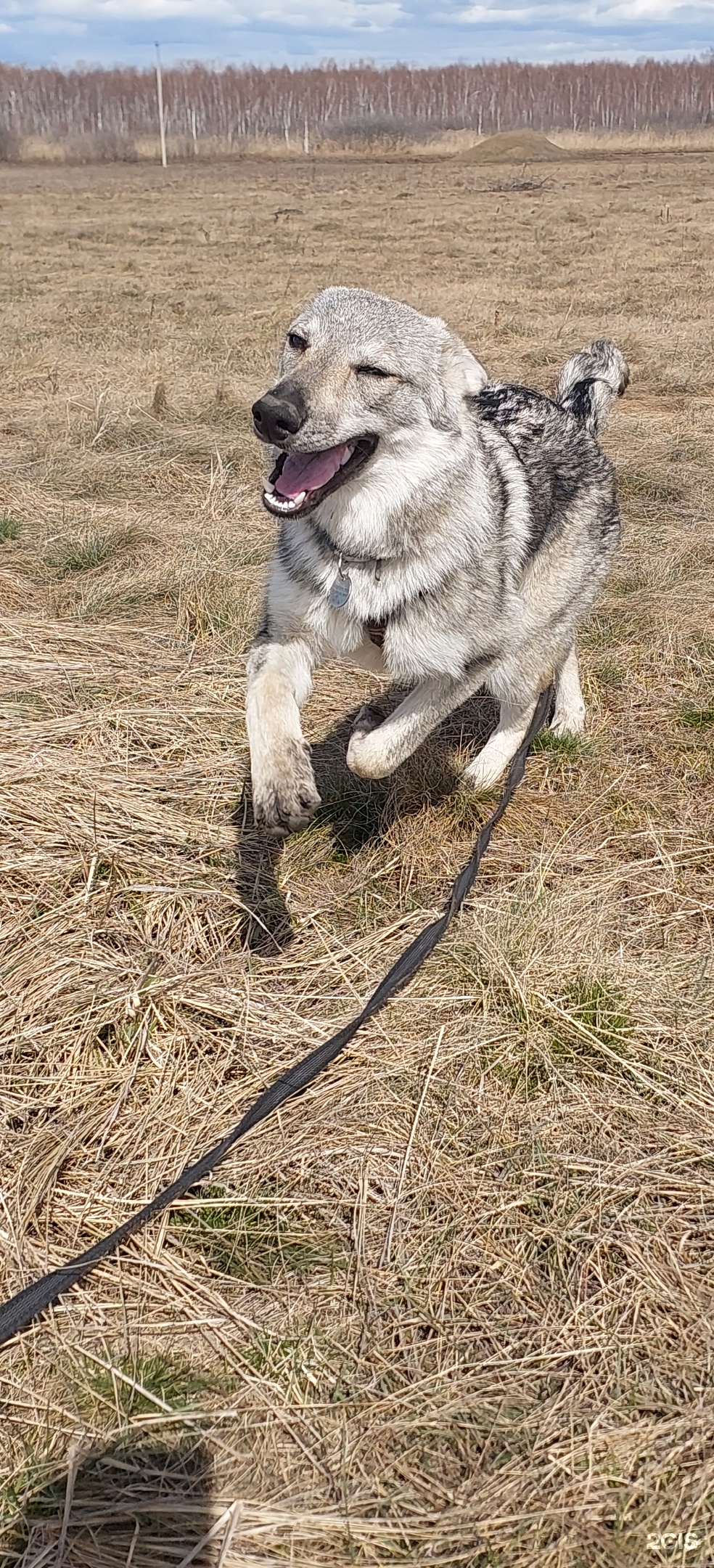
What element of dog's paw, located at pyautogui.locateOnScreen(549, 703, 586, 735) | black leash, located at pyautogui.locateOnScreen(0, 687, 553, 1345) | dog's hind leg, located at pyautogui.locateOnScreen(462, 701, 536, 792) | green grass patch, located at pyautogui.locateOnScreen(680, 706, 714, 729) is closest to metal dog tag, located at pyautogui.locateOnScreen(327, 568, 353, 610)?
black leash, located at pyautogui.locateOnScreen(0, 687, 553, 1345)

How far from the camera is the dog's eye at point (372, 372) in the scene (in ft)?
9.48

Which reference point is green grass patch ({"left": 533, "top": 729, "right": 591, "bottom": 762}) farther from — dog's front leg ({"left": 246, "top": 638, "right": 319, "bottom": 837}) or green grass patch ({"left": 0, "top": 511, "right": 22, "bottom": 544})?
green grass patch ({"left": 0, "top": 511, "right": 22, "bottom": 544})

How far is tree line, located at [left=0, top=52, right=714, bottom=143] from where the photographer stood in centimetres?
6259

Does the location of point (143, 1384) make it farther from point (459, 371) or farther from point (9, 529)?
point (9, 529)

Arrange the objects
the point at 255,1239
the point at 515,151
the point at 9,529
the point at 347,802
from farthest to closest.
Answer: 1. the point at 515,151
2. the point at 9,529
3. the point at 347,802
4. the point at 255,1239

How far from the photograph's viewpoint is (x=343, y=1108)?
2.61 m

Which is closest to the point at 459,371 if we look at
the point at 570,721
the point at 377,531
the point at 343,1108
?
the point at 377,531

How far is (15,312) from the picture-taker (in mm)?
11562

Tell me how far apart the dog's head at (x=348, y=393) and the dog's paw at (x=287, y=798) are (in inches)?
24.6

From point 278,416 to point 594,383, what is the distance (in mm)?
2272

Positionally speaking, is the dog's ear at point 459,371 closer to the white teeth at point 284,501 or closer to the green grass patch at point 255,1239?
the white teeth at point 284,501

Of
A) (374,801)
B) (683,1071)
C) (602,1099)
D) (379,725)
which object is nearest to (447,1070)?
(602,1099)

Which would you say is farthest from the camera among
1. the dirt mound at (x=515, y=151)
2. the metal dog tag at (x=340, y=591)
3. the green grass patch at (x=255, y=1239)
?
the dirt mound at (x=515, y=151)

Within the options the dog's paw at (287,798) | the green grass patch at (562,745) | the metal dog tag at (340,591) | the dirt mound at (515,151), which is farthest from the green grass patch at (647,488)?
the dirt mound at (515,151)
